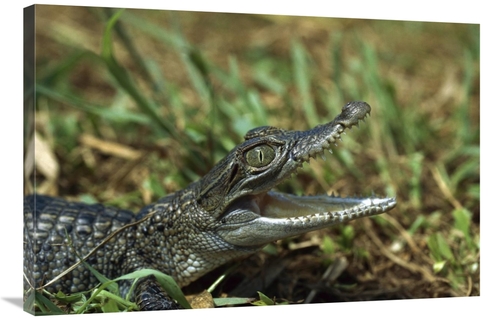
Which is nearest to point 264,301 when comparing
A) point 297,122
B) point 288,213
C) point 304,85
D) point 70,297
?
point 288,213

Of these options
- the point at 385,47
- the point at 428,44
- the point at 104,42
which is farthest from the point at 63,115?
the point at 428,44

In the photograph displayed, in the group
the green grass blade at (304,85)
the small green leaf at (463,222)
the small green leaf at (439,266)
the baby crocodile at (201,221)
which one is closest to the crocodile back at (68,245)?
the baby crocodile at (201,221)

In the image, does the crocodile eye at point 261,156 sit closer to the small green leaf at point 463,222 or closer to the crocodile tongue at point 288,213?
the crocodile tongue at point 288,213

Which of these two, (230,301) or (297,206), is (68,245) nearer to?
(230,301)

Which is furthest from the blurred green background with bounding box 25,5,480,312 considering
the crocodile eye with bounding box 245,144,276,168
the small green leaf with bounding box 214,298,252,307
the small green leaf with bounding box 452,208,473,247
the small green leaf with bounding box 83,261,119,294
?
the crocodile eye with bounding box 245,144,276,168

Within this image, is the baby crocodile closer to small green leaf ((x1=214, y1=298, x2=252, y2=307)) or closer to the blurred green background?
small green leaf ((x1=214, y1=298, x2=252, y2=307))
